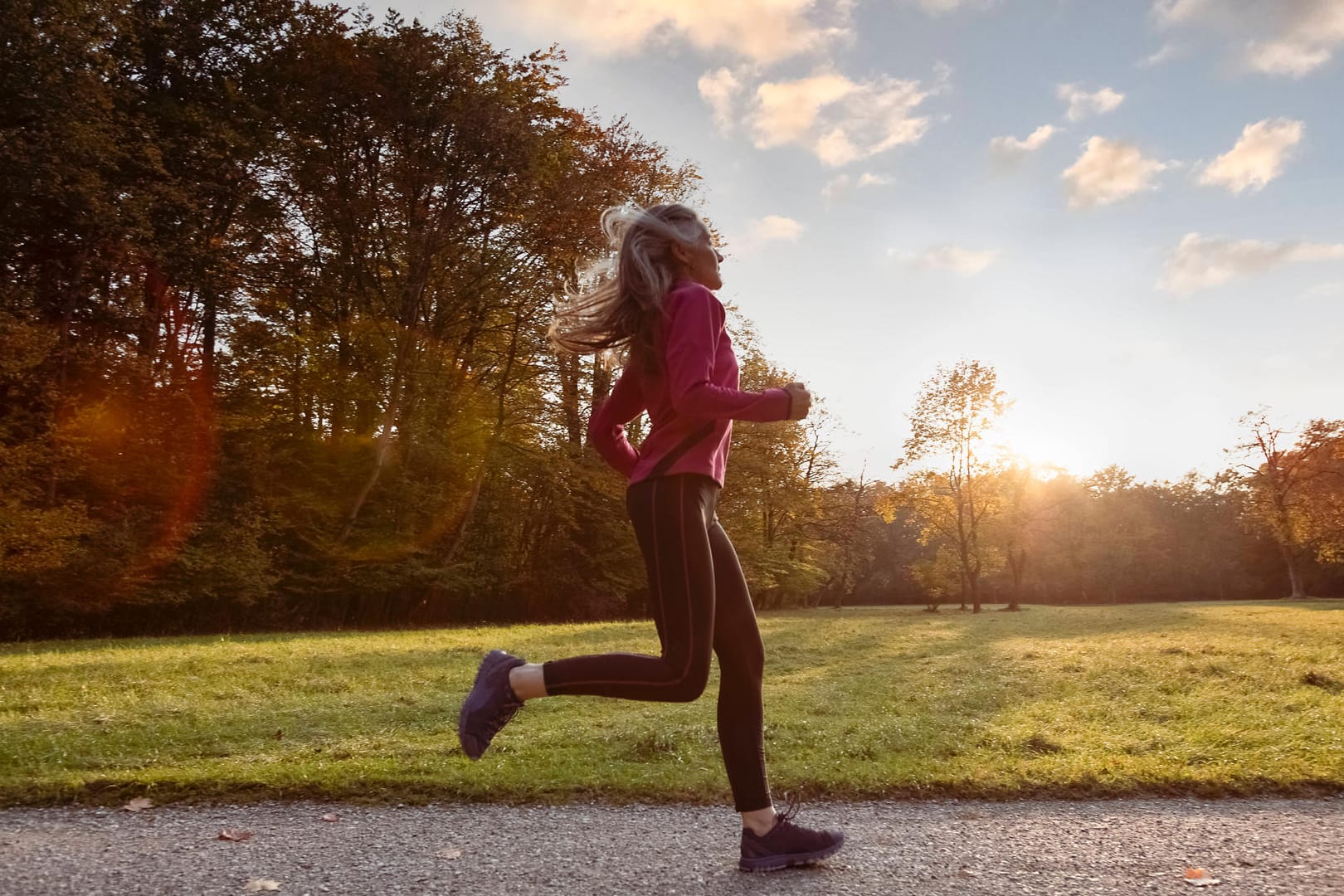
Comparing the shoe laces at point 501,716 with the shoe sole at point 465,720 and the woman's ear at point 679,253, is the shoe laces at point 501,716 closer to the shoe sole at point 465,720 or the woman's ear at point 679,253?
the shoe sole at point 465,720

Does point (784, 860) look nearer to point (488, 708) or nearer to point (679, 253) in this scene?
point (488, 708)

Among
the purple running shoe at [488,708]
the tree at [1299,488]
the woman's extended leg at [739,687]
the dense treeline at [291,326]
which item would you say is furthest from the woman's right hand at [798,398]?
the tree at [1299,488]

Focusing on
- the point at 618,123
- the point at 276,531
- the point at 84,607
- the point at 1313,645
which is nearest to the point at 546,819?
the point at 1313,645

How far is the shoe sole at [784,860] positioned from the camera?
3.18 m

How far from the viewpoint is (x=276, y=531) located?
814 inches

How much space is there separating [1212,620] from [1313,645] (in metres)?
8.08

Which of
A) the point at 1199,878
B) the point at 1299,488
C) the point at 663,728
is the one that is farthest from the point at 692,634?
the point at 1299,488

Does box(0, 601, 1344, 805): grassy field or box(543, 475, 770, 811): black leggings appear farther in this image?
box(0, 601, 1344, 805): grassy field

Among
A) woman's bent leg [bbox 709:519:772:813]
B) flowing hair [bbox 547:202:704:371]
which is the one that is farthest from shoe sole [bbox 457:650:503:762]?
flowing hair [bbox 547:202:704:371]

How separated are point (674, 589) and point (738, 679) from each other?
0.49 m

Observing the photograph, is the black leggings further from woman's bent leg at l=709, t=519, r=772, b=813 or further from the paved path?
the paved path

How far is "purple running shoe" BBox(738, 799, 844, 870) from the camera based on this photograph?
3.19 m

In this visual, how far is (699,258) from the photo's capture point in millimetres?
3336

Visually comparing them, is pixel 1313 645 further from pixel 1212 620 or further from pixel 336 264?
pixel 336 264
